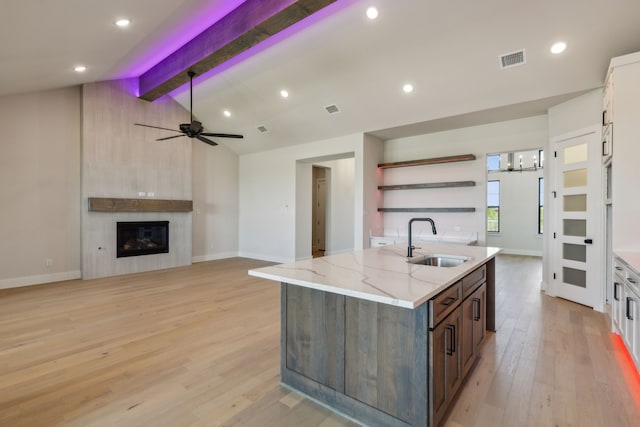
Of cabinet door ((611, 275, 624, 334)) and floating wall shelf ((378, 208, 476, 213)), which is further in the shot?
floating wall shelf ((378, 208, 476, 213))

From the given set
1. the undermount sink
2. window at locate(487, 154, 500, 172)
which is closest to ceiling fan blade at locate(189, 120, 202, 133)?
the undermount sink

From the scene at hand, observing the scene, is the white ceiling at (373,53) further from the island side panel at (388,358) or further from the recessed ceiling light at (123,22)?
the island side panel at (388,358)

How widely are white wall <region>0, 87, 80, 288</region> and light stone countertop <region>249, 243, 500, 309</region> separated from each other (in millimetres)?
5616

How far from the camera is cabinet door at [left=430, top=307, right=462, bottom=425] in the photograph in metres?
1.63

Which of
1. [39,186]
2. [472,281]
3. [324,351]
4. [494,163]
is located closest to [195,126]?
[39,186]

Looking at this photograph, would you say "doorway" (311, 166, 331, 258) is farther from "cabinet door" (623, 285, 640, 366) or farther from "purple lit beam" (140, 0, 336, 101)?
"cabinet door" (623, 285, 640, 366)

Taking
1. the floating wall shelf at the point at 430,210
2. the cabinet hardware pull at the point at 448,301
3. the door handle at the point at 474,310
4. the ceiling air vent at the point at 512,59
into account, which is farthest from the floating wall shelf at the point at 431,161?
the cabinet hardware pull at the point at 448,301

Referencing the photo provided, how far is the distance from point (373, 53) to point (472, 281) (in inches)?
133

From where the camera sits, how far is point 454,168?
19.4ft

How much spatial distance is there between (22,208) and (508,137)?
27.4 feet

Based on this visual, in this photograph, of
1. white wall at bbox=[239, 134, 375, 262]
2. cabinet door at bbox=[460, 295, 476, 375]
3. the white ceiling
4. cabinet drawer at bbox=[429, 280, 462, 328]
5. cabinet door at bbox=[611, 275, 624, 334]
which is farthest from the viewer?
white wall at bbox=[239, 134, 375, 262]

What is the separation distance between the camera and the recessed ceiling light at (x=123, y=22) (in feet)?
11.4

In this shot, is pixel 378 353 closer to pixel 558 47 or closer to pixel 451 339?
pixel 451 339

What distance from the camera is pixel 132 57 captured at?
4789 millimetres
